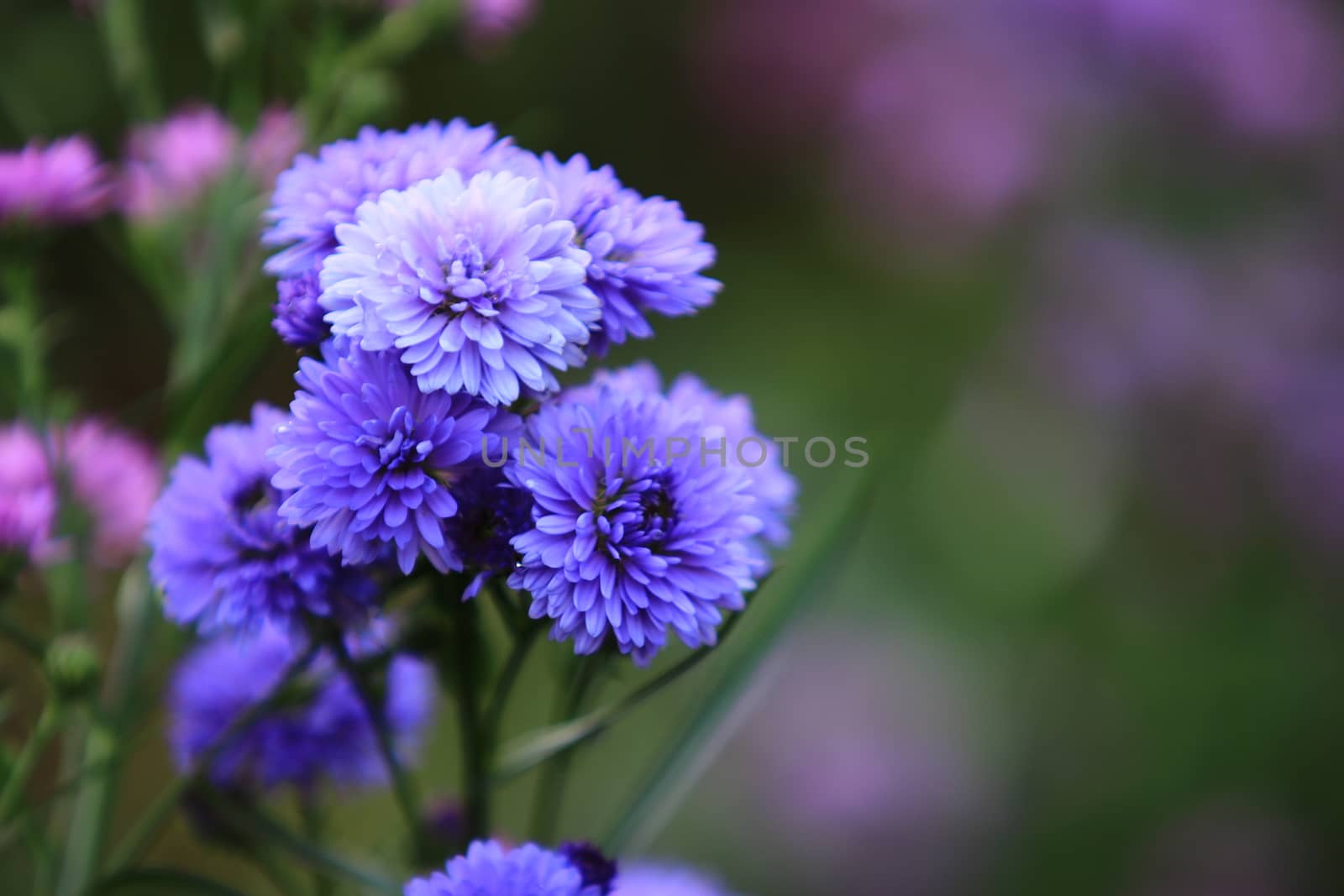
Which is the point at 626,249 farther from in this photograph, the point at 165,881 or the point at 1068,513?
the point at 1068,513

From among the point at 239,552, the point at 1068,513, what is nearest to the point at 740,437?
the point at 239,552

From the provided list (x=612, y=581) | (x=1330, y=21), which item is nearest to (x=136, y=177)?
(x=612, y=581)

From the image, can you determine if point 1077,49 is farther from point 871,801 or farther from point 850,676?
point 871,801

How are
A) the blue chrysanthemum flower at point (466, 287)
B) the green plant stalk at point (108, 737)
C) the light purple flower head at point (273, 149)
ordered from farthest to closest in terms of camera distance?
1. the light purple flower head at point (273, 149)
2. the green plant stalk at point (108, 737)
3. the blue chrysanthemum flower at point (466, 287)

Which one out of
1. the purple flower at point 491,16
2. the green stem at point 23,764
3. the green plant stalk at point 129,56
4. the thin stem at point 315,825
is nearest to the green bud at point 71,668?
the green stem at point 23,764

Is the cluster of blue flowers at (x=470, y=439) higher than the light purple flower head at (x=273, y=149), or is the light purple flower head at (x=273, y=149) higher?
the light purple flower head at (x=273, y=149)

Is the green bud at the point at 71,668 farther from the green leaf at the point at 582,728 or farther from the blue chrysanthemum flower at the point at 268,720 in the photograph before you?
the green leaf at the point at 582,728

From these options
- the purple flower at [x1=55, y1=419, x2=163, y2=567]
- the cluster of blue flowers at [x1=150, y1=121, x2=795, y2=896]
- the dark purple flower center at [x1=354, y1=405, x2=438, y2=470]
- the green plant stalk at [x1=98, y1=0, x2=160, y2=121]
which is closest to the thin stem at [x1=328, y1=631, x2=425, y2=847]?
the cluster of blue flowers at [x1=150, y1=121, x2=795, y2=896]
